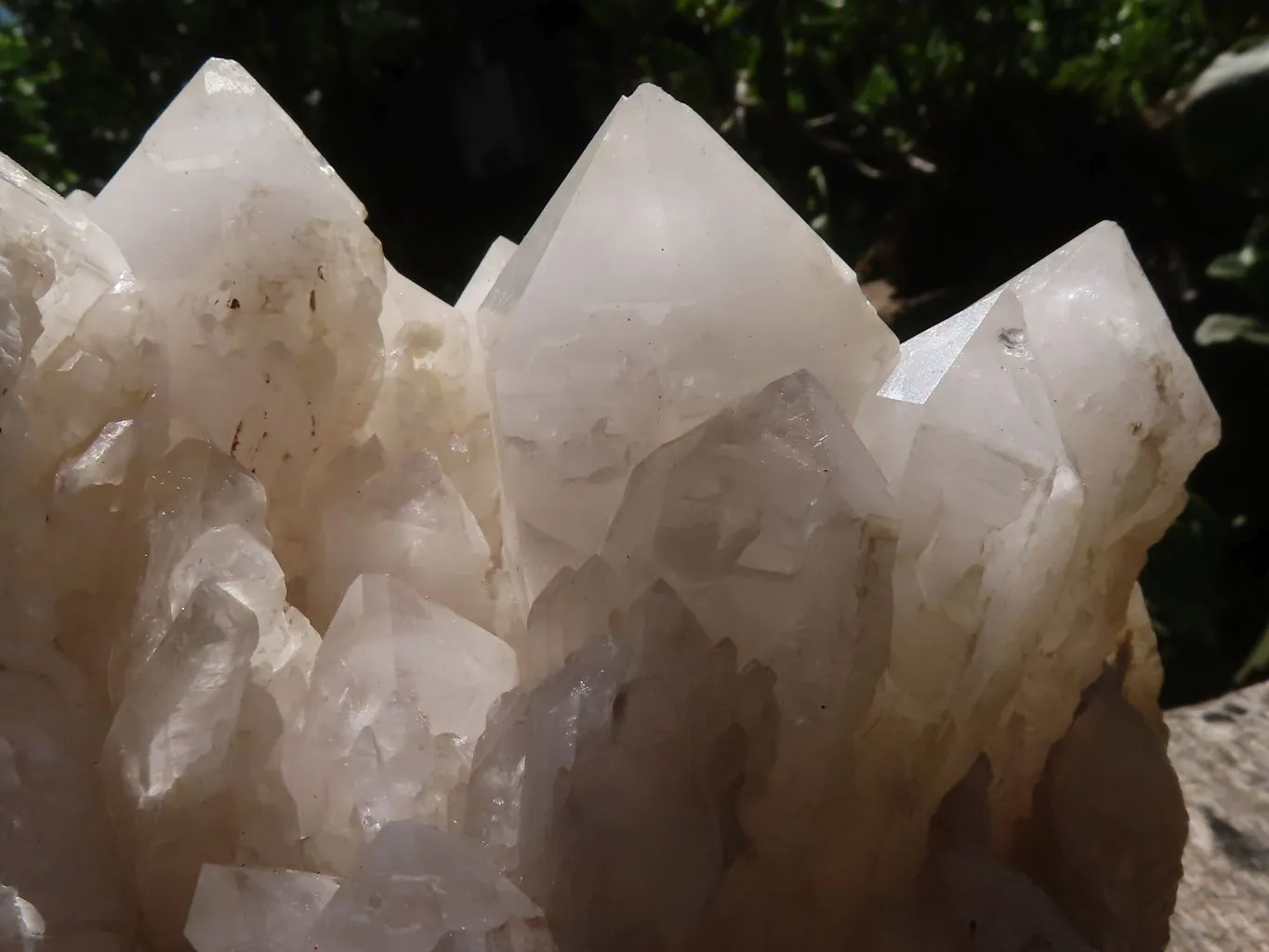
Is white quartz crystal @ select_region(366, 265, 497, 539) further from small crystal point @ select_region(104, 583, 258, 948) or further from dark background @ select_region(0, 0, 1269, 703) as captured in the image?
dark background @ select_region(0, 0, 1269, 703)

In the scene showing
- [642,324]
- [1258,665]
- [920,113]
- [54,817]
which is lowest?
[1258,665]

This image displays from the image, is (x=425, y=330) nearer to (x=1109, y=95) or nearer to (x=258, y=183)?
(x=258, y=183)

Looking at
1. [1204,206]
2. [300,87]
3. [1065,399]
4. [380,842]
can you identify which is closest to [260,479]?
[380,842]

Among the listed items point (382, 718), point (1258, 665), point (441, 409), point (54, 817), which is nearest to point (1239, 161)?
point (1258, 665)

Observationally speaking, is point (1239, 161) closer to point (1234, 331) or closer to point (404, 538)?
point (1234, 331)

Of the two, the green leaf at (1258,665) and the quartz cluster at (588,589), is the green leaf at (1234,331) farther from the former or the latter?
the quartz cluster at (588,589)

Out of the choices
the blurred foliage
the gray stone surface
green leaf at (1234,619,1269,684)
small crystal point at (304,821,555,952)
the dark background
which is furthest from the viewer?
the dark background

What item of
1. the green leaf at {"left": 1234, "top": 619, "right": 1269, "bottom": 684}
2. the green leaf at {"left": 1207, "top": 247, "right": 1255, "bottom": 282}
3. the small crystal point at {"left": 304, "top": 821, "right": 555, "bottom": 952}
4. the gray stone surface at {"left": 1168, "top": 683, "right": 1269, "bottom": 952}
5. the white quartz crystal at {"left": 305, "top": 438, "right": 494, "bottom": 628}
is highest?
the green leaf at {"left": 1207, "top": 247, "right": 1255, "bottom": 282}

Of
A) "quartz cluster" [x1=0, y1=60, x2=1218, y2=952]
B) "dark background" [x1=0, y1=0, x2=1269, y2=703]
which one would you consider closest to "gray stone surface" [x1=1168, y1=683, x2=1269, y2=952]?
"quartz cluster" [x1=0, y1=60, x2=1218, y2=952]
